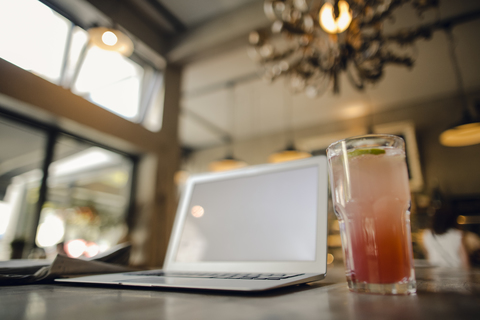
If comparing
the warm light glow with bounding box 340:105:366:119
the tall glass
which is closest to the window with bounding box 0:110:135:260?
the tall glass

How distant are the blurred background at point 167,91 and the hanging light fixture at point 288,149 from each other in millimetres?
26

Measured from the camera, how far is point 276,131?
6273mm

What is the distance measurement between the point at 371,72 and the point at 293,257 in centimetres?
175

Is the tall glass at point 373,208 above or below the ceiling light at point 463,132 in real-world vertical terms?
below

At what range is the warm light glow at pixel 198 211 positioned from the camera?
2.95ft

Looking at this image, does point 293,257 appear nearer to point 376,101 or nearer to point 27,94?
point 27,94

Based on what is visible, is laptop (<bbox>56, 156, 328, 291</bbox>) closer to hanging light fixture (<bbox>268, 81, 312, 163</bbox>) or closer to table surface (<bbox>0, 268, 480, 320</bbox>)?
table surface (<bbox>0, 268, 480, 320</bbox>)

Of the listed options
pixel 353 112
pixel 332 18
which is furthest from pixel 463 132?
pixel 353 112

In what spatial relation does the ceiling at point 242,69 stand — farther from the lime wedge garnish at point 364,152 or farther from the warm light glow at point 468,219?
the lime wedge garnish at point 364,152

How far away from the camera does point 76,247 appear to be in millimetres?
3002

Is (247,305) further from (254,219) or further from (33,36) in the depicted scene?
(33,36)

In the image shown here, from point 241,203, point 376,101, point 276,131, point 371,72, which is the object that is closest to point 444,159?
point 376,101

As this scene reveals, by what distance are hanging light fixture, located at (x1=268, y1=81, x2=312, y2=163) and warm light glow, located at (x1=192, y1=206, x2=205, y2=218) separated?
1.05 metres

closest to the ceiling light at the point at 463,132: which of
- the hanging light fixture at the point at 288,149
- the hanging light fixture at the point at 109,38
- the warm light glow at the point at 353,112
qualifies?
the hanging light fixture at the point at 288,149
